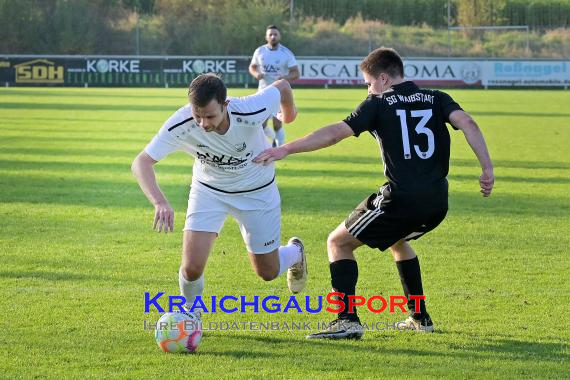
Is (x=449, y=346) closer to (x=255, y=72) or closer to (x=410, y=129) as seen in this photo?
(x=410, y=129)

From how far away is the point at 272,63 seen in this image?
63.4ft

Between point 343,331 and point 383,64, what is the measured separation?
1.65 meters

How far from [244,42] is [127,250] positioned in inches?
1912

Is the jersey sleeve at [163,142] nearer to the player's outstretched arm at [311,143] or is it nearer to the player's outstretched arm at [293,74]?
the player's outstretched arm at [311,143]

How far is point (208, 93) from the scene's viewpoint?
5.74 meters

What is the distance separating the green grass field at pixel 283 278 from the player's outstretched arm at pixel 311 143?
114 cm

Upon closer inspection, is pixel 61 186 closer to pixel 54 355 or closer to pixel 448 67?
pixel 54 355

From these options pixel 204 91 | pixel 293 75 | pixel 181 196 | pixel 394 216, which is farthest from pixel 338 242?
pixel 293 75

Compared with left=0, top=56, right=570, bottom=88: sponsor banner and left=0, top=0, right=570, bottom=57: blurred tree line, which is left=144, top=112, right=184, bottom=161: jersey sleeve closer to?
left=0, top=56, right=570, bottom=88: sponsor banner

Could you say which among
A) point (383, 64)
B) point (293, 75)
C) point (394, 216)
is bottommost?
point (293, 75)

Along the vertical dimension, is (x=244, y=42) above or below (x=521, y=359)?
below

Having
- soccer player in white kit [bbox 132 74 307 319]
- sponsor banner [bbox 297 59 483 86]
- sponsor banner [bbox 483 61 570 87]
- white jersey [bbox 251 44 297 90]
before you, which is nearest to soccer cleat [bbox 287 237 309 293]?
soccer player in white kit [bbox 132 74 307 319]

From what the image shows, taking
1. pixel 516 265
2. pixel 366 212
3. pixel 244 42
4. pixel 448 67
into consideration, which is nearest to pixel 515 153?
pixel 516 265

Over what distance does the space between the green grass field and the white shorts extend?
0.54 m
